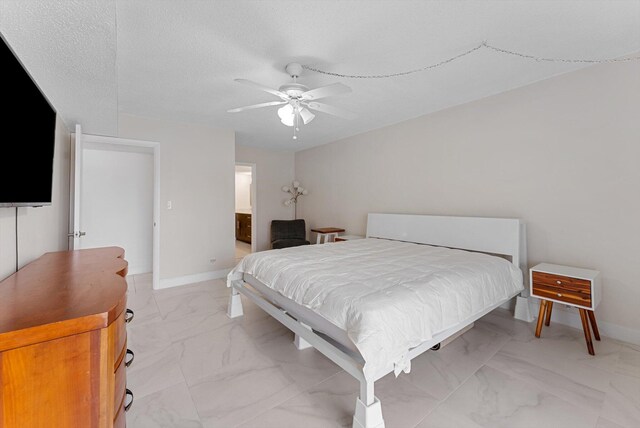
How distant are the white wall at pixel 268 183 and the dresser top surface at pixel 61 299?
4.34 metres

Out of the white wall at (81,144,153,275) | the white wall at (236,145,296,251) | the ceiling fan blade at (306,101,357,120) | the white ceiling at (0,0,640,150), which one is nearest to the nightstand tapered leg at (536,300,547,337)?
the white ceiling at (0,0,640,150)

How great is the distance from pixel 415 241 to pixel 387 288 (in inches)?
84.2

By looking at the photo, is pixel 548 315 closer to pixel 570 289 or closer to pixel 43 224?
pixel 570 289

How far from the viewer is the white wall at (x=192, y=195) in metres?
3.77

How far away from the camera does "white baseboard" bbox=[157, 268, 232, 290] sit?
3.79m

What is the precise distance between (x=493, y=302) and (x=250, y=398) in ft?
6.51

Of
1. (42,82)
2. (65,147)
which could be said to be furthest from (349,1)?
(65,147)

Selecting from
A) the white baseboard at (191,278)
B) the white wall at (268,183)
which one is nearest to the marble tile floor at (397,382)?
the white baseboard at (191,278)

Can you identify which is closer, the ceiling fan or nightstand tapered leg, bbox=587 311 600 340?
the ceiling fan

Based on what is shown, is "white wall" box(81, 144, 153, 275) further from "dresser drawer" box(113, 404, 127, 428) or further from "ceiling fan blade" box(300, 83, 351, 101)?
"dresser drawer" box(113, 404, 127, 428)


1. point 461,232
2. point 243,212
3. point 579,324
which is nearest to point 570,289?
point 579,324

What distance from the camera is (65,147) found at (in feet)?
8.55

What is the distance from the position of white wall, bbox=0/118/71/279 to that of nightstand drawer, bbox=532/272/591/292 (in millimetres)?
3493

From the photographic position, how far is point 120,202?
448 centimetres
